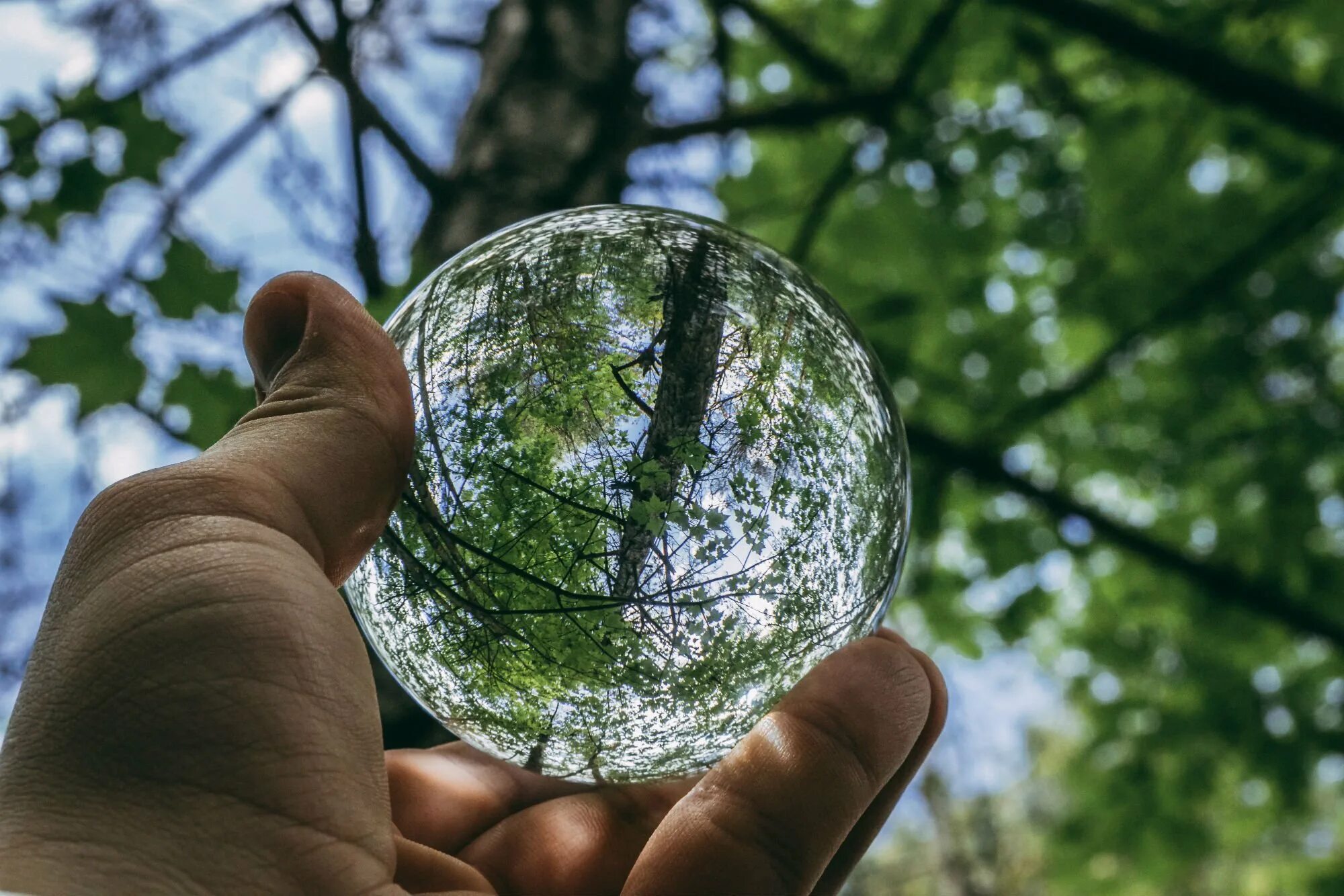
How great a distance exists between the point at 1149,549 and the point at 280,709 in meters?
3.86

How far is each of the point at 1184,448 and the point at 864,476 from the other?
12.8 feet

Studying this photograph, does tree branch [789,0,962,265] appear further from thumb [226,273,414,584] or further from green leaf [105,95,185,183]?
thumb [226,273,414,584]

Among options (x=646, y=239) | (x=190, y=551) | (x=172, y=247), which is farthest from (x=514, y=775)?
(x=172, y=247)

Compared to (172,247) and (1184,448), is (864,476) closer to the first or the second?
(172,247)

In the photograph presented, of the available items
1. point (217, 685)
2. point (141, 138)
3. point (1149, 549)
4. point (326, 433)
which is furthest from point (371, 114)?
point (1149, 549)

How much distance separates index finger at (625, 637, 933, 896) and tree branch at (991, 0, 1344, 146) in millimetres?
2783

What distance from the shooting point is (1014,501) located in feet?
16.5

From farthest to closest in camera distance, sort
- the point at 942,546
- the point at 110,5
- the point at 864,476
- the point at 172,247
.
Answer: the point at 942,546 < the point at 110,5 < the point at 172,247 < the point at 864,476

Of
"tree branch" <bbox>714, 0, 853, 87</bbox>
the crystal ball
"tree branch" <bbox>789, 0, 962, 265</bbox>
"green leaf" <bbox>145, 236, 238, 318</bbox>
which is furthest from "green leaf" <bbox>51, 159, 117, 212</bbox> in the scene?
"tree branch" <bbox>714, 0, 853, 87</bbox>

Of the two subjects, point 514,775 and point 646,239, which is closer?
point 646,239

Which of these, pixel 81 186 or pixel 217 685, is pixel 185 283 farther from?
pixel 217 685

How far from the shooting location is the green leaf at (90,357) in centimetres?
233

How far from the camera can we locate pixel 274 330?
5.25 ft

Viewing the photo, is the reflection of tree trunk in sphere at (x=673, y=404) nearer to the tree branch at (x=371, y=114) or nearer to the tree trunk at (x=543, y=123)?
the tree trunk at (x=543, y=123)
